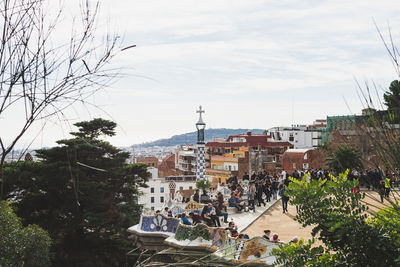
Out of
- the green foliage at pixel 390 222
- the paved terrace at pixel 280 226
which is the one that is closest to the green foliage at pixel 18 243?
the paved terrace at pixel 280 226

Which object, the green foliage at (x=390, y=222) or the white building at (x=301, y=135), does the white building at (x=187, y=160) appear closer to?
the white building at (x=301, y=135)

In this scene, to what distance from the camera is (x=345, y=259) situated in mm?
2725

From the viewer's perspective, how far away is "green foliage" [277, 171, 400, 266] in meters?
2.56

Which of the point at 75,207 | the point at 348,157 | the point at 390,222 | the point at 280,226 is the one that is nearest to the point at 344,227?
the point at 390,222

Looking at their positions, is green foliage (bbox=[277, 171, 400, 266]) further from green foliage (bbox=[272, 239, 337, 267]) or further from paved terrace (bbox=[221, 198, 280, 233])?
paved terrace (bbox=[221, 198, 280, 233])

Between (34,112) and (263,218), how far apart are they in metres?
11.6

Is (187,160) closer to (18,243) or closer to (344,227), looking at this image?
(18,243)

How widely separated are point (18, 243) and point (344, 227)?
10.4 meters

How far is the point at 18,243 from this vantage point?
11195 mm

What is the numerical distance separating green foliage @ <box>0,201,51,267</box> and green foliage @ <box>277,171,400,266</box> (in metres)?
8.47

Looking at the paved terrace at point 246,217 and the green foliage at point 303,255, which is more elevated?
the green foliage at point 303,255

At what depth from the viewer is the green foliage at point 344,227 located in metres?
2.56

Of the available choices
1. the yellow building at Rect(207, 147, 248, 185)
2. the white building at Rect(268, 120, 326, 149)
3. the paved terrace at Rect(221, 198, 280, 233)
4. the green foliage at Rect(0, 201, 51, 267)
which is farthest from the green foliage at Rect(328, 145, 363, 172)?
the white building at Rect(268, 120, 326, 149)

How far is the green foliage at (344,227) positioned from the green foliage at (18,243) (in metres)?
8.47
